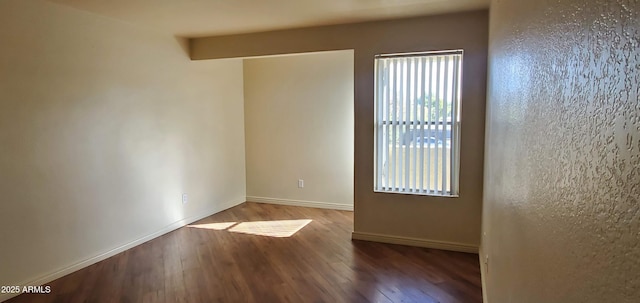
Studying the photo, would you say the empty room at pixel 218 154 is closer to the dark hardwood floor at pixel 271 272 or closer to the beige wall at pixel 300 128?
the dark hardwood floor at pixel 271 272

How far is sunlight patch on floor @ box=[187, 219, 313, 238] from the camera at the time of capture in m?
4.36

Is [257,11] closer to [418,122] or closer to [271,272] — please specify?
[418,122]

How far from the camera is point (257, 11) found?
3.34m

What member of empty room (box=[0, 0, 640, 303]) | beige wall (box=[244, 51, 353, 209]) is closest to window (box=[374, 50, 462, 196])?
→ empty room (box=[0, 0, 640, 303])

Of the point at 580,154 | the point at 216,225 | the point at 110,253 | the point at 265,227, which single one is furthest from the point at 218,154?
the point at 580,154

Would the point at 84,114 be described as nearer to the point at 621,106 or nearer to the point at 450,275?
the point at 450,275

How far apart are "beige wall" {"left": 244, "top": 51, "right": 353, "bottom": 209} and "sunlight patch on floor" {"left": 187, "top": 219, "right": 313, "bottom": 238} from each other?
833 mm

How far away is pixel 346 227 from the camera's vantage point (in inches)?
179

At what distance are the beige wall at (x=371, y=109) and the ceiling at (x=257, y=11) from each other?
0.15m

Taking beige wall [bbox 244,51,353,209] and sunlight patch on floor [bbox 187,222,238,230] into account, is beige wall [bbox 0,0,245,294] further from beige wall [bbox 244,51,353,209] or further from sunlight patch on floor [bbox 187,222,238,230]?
beige wall [bbox 244,51,353,209]

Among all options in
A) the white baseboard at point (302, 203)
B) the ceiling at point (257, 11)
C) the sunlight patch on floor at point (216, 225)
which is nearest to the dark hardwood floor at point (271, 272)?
the sunlight patch on floor at point (216, 225)

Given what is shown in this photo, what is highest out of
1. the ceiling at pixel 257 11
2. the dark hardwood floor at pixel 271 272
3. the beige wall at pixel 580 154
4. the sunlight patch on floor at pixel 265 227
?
the ceiling at pixel 257 11

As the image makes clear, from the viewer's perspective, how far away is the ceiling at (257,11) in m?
3.10

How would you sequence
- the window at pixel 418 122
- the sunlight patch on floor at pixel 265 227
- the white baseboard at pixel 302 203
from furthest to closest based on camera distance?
the white baseboard at pixel 302 203 → the sunlight patch on floor at pixel 265 227 → the window at pixel 418 122
